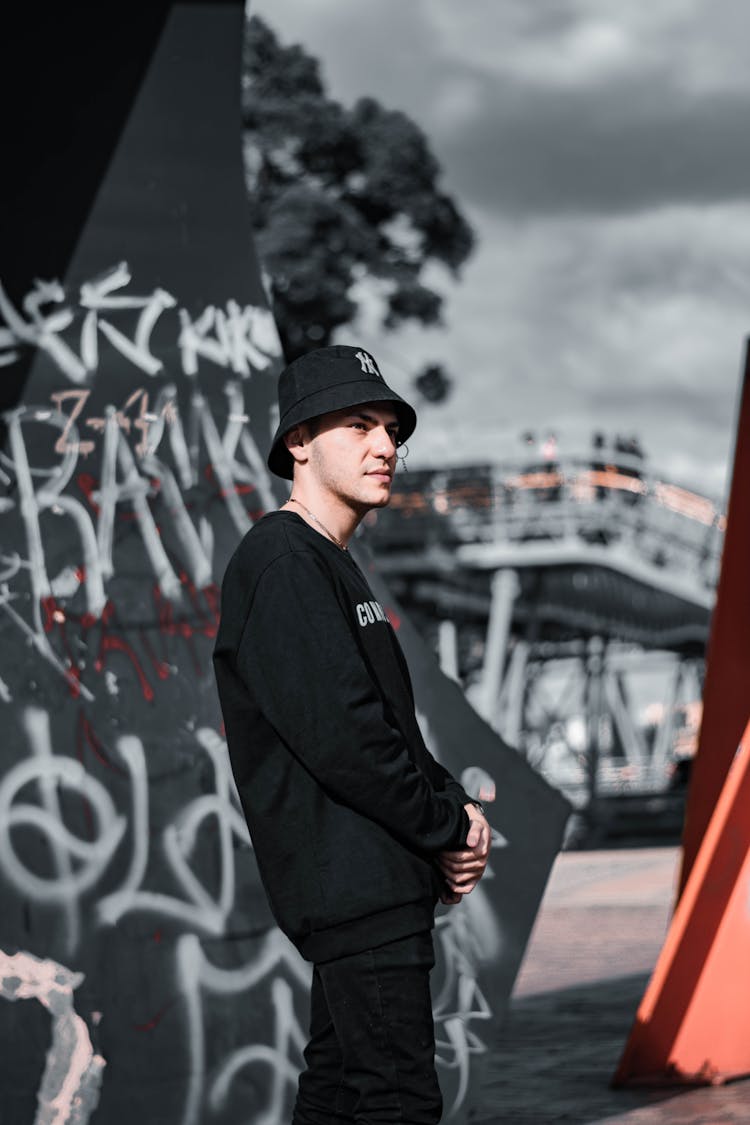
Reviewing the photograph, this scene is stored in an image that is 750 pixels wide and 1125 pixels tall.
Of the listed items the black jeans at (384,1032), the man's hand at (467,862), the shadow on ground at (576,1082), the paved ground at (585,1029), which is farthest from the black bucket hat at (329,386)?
the paved ground at (585,1029)

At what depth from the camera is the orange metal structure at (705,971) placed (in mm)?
5434

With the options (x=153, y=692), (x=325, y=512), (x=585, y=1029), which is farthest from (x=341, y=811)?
(x=585, y=1029)

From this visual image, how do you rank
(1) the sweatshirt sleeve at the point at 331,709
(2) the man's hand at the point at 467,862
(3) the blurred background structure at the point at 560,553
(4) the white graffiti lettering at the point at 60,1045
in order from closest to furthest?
(1) the sweatshirt sleeve at the point at 331,709, (2) the man's hand at the point at 467,862, (4) the white graffiti lettering at the point at 60,1045, (3) the blurred background structure at the point at 560,553

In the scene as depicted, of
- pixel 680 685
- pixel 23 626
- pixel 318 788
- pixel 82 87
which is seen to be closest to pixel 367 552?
pixel 23 626

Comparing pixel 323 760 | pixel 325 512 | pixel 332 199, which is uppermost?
pixel 332 199

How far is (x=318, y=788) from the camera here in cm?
268

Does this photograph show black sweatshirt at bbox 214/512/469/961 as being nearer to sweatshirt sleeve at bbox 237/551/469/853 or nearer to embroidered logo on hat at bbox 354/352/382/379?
sweatshirt sleeve at bbox 237/551/469/853

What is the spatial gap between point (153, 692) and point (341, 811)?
5.87 ft

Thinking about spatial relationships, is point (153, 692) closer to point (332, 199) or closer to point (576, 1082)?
point (576, 1082)

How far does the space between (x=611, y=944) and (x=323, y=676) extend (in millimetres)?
8542

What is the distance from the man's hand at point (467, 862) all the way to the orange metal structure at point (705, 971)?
113 inches

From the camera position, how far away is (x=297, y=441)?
2.96m

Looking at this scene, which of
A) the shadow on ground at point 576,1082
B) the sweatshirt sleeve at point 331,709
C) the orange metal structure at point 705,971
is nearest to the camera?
the sweatshirt sleeve at point 331,709

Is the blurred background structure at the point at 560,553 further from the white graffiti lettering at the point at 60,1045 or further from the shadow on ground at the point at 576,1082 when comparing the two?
the white graffiti lettering at the point at 60,1045
